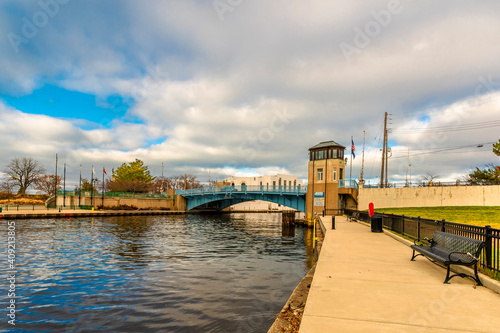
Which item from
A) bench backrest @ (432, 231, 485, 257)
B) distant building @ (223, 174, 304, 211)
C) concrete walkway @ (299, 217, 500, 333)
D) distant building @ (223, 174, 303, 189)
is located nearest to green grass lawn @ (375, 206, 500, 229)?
bench backrest @ (432, 231, 485, 257)

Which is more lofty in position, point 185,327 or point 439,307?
point 439,307

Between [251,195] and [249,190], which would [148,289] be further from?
[251,195]

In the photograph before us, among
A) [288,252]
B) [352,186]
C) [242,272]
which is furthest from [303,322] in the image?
[352,186]

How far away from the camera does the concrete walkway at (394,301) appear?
4.61 metres

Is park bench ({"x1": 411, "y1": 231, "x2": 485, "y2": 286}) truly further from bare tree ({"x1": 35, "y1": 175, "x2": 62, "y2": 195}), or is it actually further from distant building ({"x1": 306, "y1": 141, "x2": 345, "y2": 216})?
bare tree ({"x1": 35, "y1": 175, "x2": 62, "y2": 195})

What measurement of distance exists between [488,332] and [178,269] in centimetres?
1262

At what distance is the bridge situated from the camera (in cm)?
4941

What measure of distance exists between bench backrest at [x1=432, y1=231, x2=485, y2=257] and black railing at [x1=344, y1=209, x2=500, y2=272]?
365 mm

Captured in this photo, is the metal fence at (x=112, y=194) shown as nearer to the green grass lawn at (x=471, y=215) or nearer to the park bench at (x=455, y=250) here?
the green grass lawn at (x=471, y=215)

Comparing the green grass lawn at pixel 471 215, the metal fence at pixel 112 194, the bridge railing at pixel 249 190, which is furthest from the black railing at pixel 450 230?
the metal fence at pixel 112 194

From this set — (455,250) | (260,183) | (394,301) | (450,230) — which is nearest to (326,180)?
(450,230)

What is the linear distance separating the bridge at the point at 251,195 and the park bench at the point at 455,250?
3779cm

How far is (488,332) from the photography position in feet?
14.3

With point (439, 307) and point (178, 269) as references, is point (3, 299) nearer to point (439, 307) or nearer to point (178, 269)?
point (178, 269)
